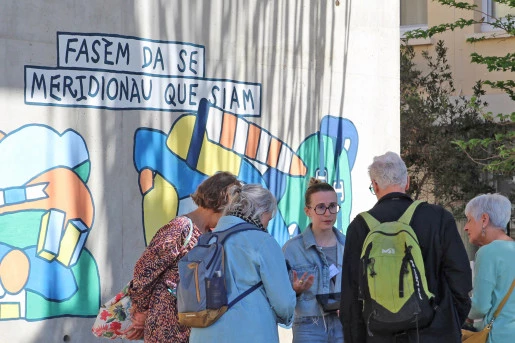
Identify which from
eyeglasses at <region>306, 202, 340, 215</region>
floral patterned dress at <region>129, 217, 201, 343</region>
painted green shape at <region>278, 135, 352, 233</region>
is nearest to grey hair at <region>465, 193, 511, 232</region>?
eyeglasses at <region>306, 202, 340, 215</region>

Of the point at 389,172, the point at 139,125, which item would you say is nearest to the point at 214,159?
the point at 139,125

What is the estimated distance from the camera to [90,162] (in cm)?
801

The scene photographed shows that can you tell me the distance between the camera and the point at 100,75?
8109mm

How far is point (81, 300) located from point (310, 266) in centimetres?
194

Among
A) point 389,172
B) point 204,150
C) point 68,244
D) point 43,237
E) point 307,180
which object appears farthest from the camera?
point 307,180

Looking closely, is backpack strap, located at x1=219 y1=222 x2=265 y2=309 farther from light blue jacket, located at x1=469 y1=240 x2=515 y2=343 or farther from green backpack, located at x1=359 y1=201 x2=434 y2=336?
light blue jacket, located at x1=469 y1=240 x2=515 y2=343

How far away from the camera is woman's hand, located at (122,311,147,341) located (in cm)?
629

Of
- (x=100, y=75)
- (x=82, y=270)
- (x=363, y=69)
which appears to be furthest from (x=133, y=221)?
(x=363, y=69)

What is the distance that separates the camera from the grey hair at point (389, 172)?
19.2 feet

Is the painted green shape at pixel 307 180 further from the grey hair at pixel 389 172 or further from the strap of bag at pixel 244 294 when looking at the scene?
the strap of bag at pixel 244 294

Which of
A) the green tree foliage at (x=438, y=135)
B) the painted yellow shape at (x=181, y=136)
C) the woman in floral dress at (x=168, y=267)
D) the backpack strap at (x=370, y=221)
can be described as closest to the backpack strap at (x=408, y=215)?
the backpack strap at (x=370, y=221)

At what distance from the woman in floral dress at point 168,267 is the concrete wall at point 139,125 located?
1639mm

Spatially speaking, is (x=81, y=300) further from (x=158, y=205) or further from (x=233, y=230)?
(x=233, y=230)

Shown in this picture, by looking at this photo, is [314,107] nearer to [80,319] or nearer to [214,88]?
[214,88]
